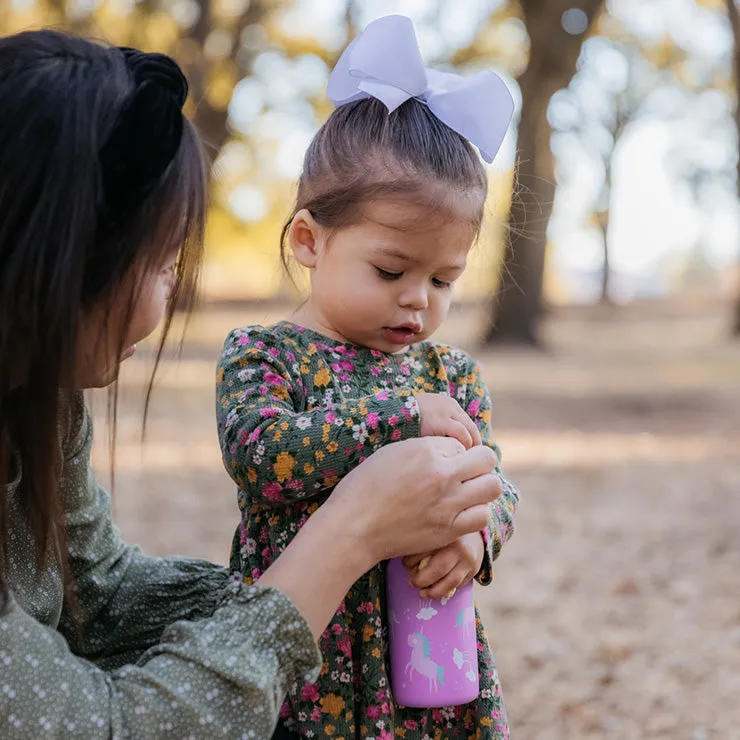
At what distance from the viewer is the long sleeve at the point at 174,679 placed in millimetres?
1060

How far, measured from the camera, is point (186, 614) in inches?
62.5

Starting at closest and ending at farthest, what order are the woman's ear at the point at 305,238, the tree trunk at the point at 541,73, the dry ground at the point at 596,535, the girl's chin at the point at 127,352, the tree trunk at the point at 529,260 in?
the girl's chin at the point at 127,352 → the woman's ear at the point at 305,238 → the dry ground at the point at 596,535 → the tree trunk at the point at 529,260 → the tree trunk at the point at 541,73

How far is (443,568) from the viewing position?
1367 millimetres

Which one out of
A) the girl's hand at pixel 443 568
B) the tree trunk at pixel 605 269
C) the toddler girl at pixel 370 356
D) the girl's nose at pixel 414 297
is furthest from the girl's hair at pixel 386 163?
the tree trunk at pixel 605 269

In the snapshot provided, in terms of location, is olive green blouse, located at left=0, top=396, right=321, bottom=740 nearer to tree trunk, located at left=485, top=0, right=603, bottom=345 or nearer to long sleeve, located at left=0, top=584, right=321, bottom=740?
long sleeve, located at left=0, top=584, right=321, bottom=740

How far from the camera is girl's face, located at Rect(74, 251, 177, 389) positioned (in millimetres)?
1218

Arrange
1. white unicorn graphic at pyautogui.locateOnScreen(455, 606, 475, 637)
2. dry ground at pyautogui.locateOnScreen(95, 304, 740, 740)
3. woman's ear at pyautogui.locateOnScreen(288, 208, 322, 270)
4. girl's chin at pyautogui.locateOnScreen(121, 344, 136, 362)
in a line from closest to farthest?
girl's chin at pyautogui.locateOnScreen(121, 344, 136, 362), white unicorn graphic at pyautogui.locateOnScreen(455, 606, 475, 637), woman's ear at pyautogui.locateOnScreen(288, 208, 322, 270), dry ground at pyautogui.locateOnScreen(95, 304, 740, 740)

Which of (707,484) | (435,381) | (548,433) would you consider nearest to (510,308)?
(548,433)

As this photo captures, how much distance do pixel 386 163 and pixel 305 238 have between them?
201 millimetres

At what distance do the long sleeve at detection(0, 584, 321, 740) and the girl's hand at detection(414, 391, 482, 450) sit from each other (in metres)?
0.33

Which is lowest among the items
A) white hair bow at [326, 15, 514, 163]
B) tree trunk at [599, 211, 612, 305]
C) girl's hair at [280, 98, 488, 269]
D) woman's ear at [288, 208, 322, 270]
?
tree trunk at [599, 211, 612, 305]

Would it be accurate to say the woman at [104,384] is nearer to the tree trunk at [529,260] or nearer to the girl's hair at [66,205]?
the girl's hair at [66,205]

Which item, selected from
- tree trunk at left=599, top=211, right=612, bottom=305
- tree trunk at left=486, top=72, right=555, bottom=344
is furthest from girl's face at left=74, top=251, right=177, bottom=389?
tree trunk at left=599, top=211, right=612, bottom=305

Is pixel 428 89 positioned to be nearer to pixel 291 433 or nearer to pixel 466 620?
pixel 291 433
